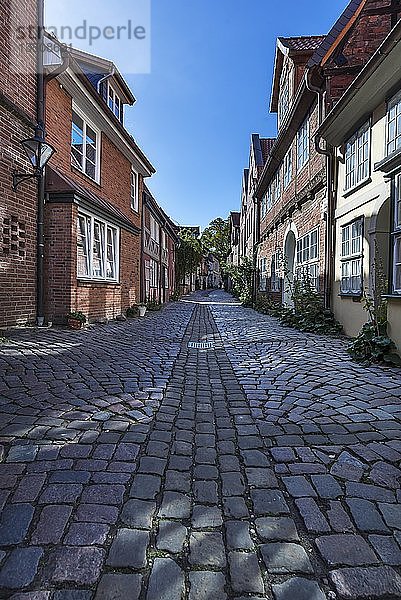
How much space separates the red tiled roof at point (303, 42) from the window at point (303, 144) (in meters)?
2.99

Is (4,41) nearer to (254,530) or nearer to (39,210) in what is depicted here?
(39,210)

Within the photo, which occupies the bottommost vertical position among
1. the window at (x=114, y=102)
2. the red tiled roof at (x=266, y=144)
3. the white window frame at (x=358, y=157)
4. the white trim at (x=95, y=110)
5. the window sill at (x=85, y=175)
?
the white window frame at (x=358, y=157)

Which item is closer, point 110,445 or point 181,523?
point 181,523

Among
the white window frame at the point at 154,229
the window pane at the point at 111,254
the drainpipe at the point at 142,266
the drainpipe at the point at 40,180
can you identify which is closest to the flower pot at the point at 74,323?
the drainpipe at the point at 40,180

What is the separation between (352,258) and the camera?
7.79 meters

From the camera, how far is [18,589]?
1469 millimetres

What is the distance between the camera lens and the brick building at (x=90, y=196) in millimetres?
8812

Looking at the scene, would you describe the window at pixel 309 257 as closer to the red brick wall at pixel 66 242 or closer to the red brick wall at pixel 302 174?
the red brick wall at pixel 302 174

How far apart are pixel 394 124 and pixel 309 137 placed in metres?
4.66

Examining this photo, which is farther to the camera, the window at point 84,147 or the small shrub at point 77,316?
the window at point 84,147

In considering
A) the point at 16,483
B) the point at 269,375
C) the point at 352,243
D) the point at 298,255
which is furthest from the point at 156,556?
the point at 298,255

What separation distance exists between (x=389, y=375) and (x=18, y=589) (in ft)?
14.6

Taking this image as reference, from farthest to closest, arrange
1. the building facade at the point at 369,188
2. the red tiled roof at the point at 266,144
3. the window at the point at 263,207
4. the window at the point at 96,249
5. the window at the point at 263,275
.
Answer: the red tiled roof at the point at 266,144 → the window at the point at 263,207 → the window at the point at 263,275 → the window at the point at 96,249 → the building facade at the point at 369,188

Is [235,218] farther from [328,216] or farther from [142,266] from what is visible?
[328,216]
